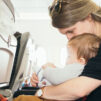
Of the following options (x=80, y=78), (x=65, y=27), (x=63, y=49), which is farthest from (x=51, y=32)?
(x=80, y=78)

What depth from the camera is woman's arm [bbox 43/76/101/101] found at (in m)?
0.84

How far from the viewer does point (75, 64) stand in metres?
1.00

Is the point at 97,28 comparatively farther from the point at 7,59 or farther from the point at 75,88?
the point at 7,59

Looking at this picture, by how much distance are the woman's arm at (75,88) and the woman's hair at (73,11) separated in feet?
1.43

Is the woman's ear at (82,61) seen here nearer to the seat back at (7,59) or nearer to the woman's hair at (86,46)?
the woman's hair at (86,46)

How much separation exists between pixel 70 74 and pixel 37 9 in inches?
177

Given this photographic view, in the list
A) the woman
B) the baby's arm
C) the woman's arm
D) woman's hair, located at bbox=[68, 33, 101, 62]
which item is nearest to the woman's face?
the woman

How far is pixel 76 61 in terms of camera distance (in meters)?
1.05

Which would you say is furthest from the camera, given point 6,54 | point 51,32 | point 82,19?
point 51,32

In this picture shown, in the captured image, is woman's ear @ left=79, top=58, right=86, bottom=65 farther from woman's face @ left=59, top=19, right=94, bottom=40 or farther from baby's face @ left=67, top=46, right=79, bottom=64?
woman's face @ left=59, top=19, right=94, bottom=40

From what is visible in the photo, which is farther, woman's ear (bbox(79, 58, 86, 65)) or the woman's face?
the woman's face

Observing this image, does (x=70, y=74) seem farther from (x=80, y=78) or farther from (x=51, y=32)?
(x=51, y=32)

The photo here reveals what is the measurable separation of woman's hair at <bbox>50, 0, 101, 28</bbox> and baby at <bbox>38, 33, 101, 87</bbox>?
16 centimetres

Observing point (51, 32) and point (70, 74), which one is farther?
point (51, 32)
